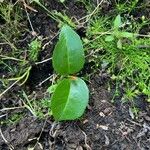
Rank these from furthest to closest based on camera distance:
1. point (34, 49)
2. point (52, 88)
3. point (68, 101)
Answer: point (34, 49) < point (52, 88) < point (68, 101)

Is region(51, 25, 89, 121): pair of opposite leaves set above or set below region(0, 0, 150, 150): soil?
above

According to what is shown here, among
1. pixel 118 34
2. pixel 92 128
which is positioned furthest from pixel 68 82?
pixel 118 34

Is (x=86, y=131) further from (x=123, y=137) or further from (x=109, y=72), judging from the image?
(x=109, y=72)

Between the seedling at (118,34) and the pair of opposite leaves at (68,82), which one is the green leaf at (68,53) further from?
the seedling at (118,34)

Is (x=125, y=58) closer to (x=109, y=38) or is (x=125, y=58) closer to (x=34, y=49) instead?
(x=109, y=38)

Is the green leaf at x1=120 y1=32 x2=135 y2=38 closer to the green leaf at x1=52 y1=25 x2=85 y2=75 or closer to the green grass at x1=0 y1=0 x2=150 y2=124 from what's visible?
the green grass at x1=0 y1=0 x2=150 y2=124

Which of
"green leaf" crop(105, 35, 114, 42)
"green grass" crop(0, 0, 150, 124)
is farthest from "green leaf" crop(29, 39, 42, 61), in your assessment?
"green leaf" crop(105, 35, 114, 42)
